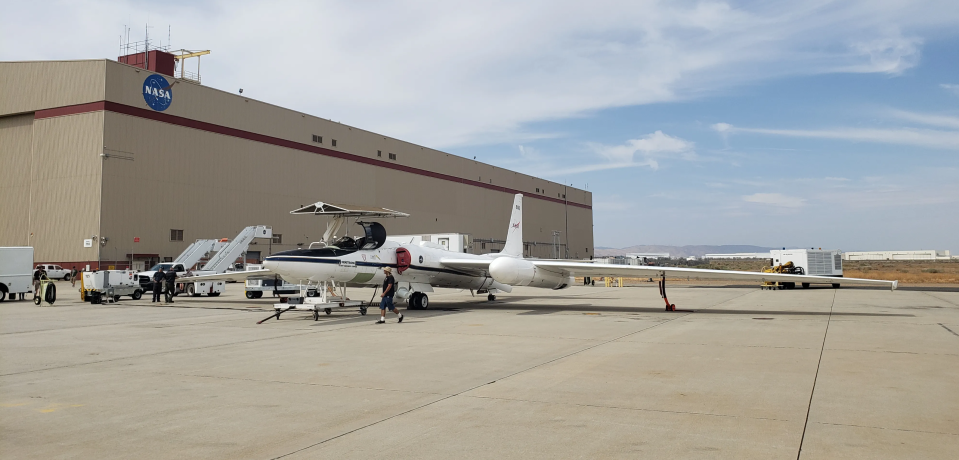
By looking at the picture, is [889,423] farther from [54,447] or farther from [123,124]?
[123,124]

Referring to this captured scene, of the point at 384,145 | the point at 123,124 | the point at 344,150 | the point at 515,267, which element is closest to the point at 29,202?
the point at 123,124

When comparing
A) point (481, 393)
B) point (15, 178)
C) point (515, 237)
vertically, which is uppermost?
point (15, 178)

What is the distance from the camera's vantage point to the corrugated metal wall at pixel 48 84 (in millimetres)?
38625

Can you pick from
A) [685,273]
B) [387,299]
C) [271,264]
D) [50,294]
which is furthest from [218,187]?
[685,273]

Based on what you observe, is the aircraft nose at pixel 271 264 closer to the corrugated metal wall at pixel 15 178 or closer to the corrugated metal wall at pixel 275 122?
the corrugated metal wall at pixel 275 122

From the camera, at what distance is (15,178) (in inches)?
1657

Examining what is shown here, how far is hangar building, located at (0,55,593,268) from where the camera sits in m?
38.5

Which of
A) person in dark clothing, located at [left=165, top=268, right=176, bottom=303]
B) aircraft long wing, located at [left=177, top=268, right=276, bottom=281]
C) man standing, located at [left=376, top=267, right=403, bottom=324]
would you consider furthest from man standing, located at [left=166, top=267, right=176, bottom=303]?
man standing, located at [left=376, top=267, right=403, bottom=324]

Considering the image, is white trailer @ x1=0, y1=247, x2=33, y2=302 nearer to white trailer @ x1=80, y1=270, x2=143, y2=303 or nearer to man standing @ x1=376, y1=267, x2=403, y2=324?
white trailer @ x1=80, y1=270, x2=143, y2=303

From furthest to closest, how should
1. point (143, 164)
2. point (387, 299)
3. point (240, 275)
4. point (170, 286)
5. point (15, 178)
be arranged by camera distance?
point (15, 178) → point (143, 164) → point (170, 286) → point (240, 275) → point (387, 299)

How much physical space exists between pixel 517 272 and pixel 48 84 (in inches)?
1570

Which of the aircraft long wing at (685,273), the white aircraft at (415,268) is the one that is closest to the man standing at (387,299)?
the white aircraft at (415,268)

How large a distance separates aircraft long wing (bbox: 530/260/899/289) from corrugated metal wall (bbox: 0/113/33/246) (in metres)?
40.3

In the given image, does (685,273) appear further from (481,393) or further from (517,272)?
(481,393)
